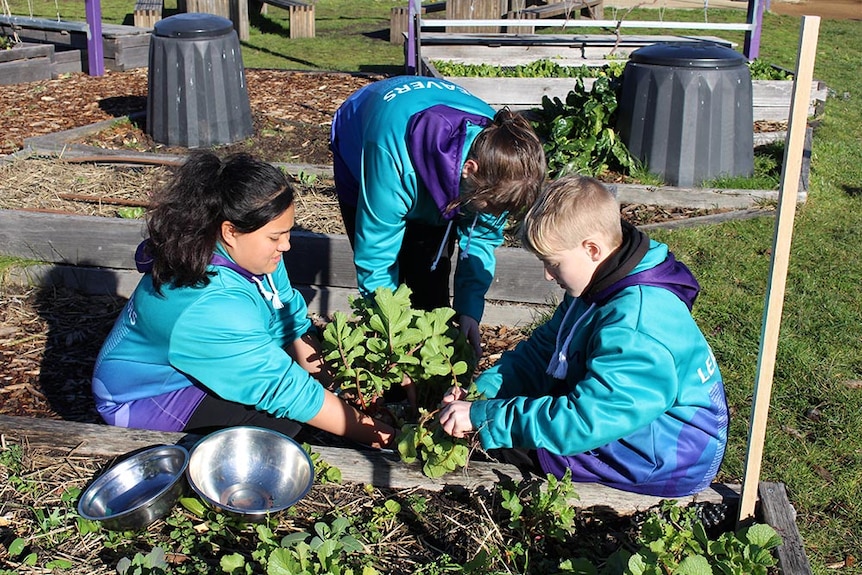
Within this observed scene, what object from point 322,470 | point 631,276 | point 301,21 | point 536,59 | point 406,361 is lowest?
point 322,470

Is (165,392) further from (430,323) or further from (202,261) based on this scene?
(430,323)

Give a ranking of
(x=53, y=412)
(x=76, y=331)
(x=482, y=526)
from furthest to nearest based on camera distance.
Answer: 1. (x=76, y=331)
2. (x=53, y=412)
3. (x=482, y=526)

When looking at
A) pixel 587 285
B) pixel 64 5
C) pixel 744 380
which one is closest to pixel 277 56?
pixel 64 5

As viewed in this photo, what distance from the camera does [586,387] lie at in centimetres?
241

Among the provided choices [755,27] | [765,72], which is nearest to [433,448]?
[765,72]

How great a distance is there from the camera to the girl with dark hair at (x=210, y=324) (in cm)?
276

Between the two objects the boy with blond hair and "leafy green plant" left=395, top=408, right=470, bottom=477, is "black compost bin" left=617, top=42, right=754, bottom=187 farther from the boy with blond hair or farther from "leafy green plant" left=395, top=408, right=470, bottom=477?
"leafy green plant" left=395, top=408, right=470, bottom=477

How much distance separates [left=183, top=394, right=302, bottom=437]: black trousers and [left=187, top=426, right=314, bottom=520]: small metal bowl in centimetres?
24

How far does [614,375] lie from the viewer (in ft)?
7.80

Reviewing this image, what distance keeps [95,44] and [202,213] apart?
292 inches

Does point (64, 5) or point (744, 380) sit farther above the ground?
point (64, 5)

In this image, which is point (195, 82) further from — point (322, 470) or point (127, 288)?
point (322, 470)

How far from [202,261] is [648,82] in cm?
409

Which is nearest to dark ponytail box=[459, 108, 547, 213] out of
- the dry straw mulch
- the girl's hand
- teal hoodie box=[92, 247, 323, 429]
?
the girl's hand
